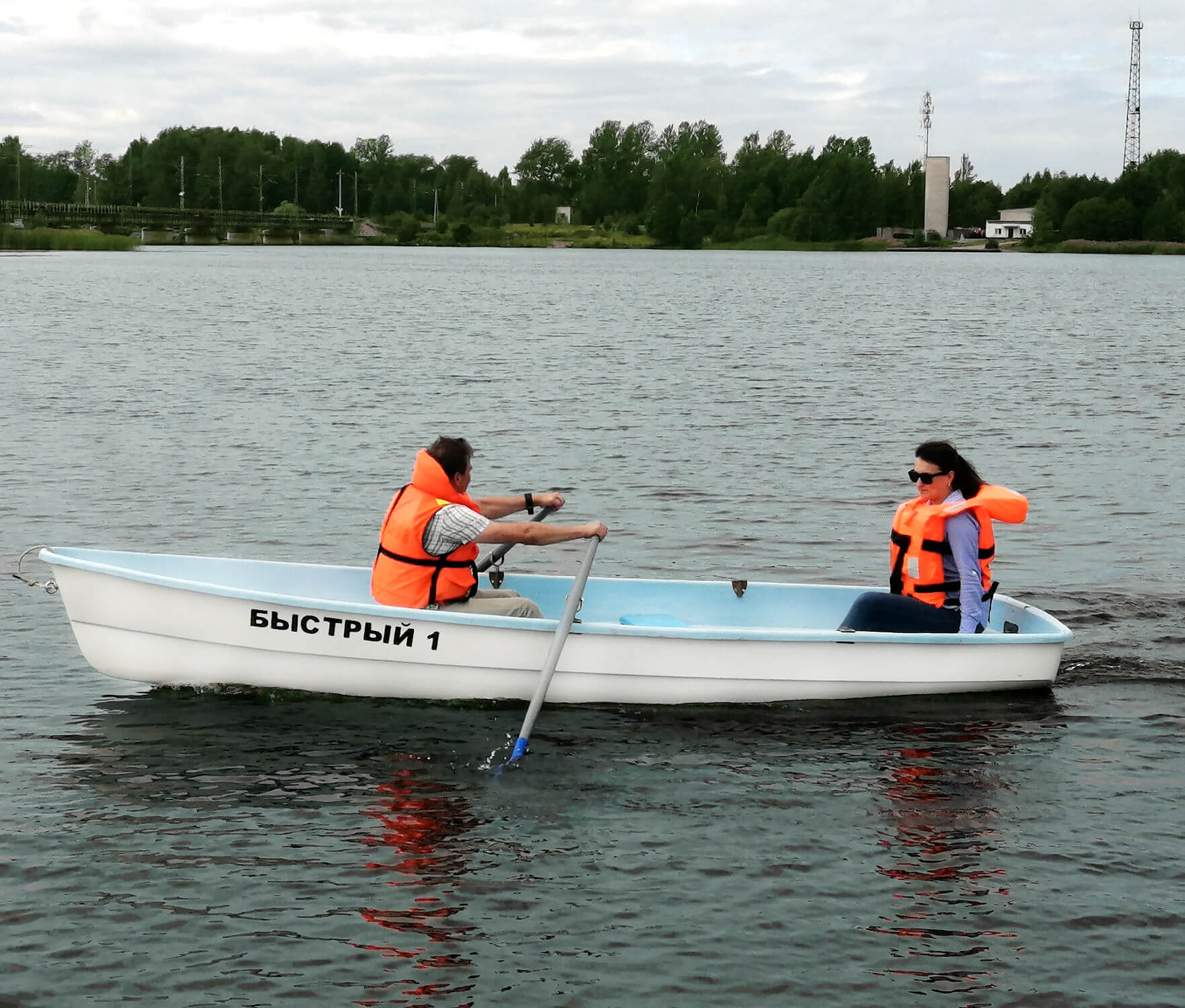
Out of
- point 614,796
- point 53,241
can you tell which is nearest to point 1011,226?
point 53,241

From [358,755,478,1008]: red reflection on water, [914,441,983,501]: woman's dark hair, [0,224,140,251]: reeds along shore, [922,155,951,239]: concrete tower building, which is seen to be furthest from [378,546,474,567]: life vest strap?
[922,155,951,239]: concrete tower building

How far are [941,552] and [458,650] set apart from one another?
328 cm

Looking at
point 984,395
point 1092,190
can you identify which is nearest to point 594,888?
point 984,395

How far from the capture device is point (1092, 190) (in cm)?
16875

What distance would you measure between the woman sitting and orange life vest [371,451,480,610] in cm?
265

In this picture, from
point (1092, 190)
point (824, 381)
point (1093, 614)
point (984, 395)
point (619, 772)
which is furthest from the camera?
point (1092, 190)

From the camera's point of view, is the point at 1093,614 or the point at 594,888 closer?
the point at 594,888

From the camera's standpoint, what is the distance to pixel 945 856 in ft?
25.7

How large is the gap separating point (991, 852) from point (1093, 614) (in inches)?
214

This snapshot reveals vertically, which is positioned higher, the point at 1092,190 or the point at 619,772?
the point at 1092,190

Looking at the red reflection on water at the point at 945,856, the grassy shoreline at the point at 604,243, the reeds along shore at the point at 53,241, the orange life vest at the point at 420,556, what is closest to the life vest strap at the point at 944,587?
the red reflection on water at the point at 945,856

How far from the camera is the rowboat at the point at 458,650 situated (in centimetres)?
942

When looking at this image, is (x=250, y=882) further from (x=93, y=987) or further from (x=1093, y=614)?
(x=1093, y=614)

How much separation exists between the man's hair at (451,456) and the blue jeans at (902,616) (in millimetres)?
2832
